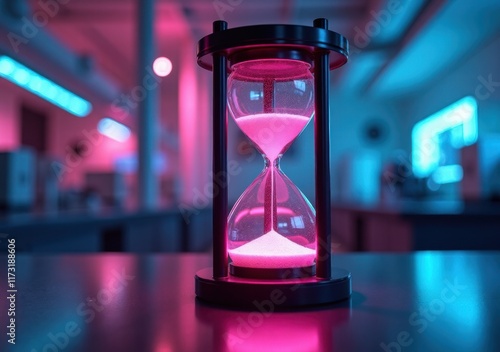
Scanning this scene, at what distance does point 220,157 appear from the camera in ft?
2.23

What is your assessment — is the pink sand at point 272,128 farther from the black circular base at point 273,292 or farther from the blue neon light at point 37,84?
the blue neon light at point 37,84

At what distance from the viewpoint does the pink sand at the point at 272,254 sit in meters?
0.71

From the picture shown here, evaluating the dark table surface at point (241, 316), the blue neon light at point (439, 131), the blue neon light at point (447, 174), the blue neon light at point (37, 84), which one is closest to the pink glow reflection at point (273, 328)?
the dark table surface at point (241, 316)

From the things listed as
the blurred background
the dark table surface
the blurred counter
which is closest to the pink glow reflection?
the dark table surface

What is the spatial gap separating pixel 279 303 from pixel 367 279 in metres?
0.27

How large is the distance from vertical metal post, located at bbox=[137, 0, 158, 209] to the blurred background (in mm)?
16

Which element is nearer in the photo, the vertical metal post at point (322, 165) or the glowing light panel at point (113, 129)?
the vertical metal post at point (322, 165)

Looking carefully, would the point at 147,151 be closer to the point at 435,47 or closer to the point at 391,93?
the point at 435,47

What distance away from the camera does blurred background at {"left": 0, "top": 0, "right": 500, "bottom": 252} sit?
3010mm

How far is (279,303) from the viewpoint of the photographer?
0.64 meters

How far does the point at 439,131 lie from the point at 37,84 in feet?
26.7

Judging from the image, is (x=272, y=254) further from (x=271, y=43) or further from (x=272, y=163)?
(x=271, y=43)

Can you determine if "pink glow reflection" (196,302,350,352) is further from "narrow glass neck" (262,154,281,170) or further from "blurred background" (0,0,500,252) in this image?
"blurred background" (0,0,500,252)

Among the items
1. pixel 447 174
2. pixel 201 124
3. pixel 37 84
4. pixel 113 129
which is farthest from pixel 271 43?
pixel 113 129
